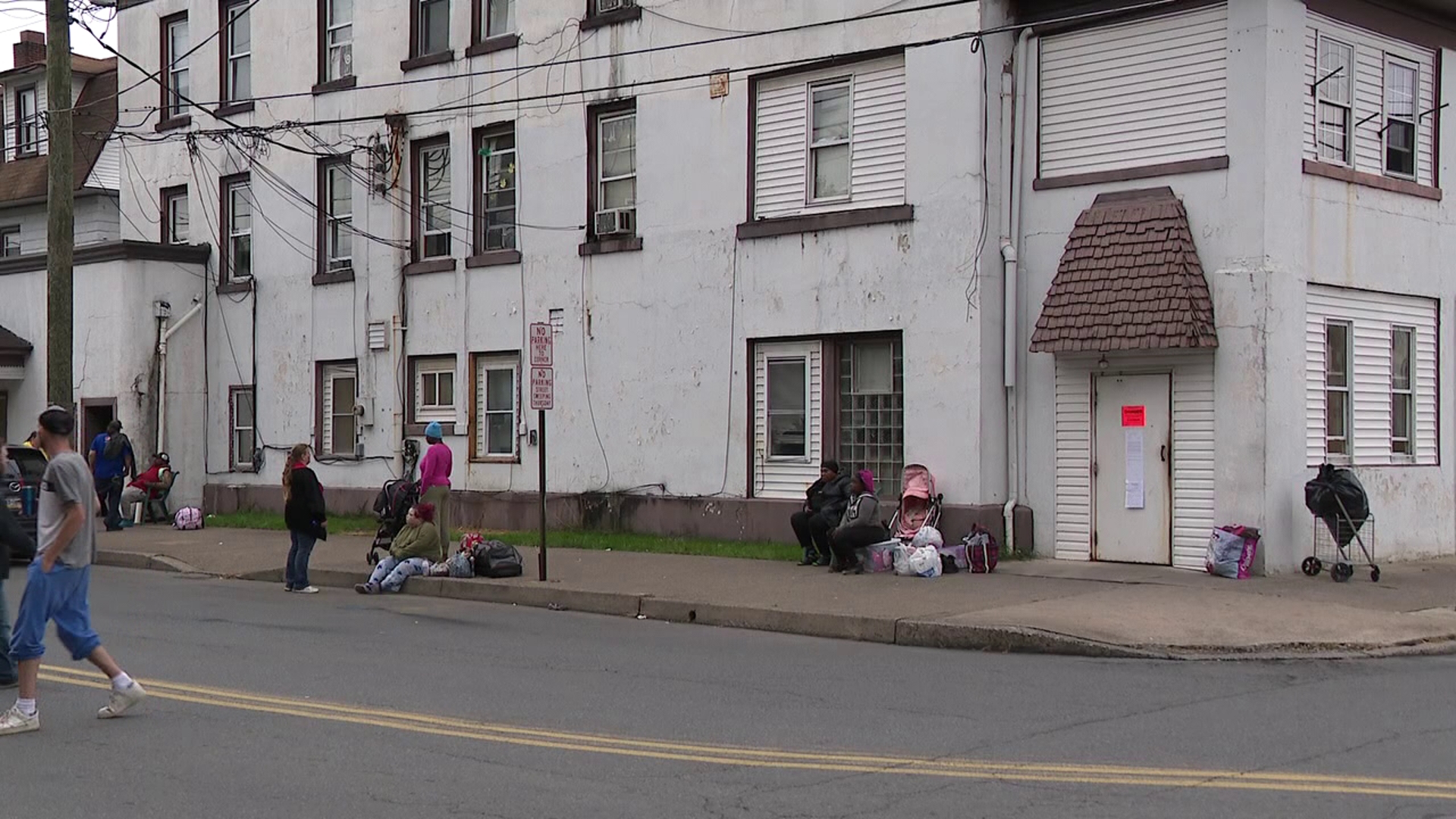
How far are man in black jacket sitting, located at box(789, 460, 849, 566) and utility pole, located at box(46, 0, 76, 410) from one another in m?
10.2

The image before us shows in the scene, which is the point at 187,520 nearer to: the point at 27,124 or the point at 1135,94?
the point at 27,124

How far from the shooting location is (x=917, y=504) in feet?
58.6

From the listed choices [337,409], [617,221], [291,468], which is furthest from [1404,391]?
[337,409]

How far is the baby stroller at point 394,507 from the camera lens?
18609 millimetres

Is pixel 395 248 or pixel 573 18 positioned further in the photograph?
pixel 395 248

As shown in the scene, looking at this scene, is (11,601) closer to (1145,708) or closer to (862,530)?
(862,530)

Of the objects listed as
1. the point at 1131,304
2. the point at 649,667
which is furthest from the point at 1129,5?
the point at 649,667

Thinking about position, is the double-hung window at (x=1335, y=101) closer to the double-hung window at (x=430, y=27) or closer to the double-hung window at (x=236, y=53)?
the double-hung window at (x=430, y=27)

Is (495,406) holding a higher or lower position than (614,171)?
lower

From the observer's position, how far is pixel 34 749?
27.7 feet

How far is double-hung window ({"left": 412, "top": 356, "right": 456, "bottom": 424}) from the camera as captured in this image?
23953mm

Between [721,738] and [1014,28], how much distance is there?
11.3 m

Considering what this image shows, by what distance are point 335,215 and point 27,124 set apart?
13.8 metres

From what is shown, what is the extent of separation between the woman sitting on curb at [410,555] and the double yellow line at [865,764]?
7.29 m
